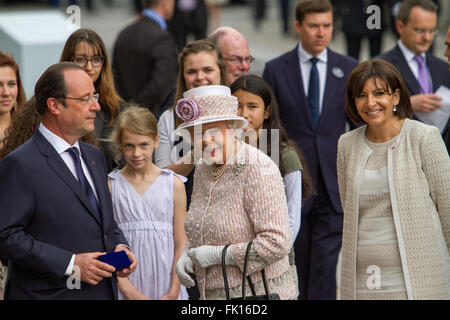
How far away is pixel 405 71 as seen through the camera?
672 centimetres

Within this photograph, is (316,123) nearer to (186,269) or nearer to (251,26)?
(186,269)

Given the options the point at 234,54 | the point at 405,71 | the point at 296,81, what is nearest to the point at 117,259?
the point at 234,54

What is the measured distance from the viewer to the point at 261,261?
392 cm

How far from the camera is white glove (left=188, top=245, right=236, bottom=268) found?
3.92 m

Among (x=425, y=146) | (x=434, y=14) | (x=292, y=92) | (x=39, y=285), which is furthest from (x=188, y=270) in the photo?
(x=434, y=14)

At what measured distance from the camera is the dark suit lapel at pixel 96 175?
13.8 ft

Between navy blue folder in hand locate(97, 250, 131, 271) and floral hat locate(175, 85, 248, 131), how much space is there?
714mm

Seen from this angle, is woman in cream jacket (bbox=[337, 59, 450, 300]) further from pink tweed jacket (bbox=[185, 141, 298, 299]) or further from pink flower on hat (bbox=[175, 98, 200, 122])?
pink flower on hat (bbox=[175, 98, 200, 122])

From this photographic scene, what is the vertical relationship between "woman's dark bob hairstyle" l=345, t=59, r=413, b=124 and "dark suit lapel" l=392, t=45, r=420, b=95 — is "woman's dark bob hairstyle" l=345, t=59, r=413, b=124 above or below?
above

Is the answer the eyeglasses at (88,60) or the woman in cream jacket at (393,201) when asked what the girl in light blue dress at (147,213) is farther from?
the woman in cream jacket at (393,201)

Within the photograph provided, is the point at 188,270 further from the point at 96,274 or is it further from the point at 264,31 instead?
the point at 264,31

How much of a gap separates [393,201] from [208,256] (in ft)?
3.72

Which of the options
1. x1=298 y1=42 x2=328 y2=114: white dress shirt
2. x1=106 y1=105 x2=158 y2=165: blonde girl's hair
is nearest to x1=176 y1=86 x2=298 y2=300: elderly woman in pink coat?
x1=106 y1=105 x2=158 y2=165: blonde girl's hair

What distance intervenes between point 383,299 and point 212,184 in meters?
1.21
